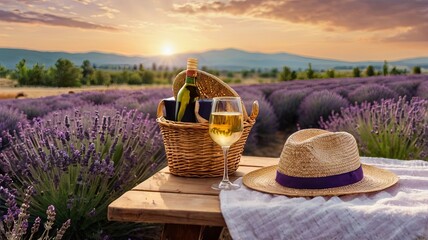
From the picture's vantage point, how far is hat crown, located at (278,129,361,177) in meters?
1.97

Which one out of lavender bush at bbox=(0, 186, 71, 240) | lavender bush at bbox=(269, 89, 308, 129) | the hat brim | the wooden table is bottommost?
lavender bush at bbox=(269, 89, 308, 129)

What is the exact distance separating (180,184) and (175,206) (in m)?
0.35

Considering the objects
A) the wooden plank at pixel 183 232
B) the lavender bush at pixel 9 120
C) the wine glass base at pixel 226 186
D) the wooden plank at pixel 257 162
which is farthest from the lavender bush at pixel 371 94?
the wooden plank at pixel 183 232

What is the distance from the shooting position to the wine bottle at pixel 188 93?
2.35 m

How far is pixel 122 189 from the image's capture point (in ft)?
10.4

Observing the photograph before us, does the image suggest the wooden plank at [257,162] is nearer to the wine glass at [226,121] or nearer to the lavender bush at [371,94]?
the wine glass at [226,121]

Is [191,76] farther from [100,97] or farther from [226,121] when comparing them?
[100,97]

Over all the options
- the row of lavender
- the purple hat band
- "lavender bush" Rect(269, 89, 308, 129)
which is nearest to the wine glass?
the purple hat band

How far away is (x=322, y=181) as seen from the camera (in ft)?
6.41

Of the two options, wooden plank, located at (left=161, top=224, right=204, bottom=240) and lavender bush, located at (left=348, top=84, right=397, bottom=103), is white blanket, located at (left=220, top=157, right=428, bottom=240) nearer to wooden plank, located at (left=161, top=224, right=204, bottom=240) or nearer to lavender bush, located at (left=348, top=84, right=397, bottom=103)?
wooden plank, located at (left=161, top=224, right=204, bottom=240)

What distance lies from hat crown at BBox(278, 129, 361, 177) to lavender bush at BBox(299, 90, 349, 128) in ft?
17.9

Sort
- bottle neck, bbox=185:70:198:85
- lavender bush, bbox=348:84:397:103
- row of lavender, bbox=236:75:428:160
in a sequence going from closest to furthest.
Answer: bottle neck, bbox=185:70:198:85 → row of lavender, bbox=236:75:428:160 → lavender bush, bbox=348:84:397:103

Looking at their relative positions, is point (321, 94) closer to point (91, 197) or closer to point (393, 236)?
point (91, 197)

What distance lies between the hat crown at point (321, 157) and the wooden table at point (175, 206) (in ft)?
0.99
